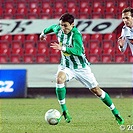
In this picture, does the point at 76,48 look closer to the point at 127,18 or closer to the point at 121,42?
the point at 121,42

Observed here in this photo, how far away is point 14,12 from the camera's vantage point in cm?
1878

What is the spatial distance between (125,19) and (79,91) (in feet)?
32.0

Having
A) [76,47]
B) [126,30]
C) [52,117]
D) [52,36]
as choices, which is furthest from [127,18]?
[52,36]

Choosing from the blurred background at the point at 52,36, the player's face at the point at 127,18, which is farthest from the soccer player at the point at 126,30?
the blurred background at the point at 52,36

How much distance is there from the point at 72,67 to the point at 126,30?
3.04 ft

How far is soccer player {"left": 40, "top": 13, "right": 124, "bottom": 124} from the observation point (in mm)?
7621

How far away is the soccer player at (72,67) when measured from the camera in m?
7.62

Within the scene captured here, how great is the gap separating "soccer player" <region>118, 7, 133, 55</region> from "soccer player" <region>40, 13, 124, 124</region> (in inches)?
22.3

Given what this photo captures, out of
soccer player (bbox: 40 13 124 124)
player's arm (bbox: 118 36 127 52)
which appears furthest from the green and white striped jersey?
player's arm (bbox: 118 36 127 52)

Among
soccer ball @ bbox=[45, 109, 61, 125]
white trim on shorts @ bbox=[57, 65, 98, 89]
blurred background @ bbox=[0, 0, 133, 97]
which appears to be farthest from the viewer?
blurred background @ bbox=[0, 0, 133, 97]

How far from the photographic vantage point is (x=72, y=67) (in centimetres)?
785

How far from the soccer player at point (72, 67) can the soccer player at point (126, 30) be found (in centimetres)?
57

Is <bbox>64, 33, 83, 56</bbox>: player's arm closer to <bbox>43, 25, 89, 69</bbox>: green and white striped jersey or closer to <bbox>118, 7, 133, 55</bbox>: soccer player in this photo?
<bbox>43, 25, 89, 69</bbox>: green and white striped jersey

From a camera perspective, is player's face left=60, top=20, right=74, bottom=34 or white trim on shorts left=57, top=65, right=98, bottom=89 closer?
player's face left=60, top=20, right=74, bottom=34
